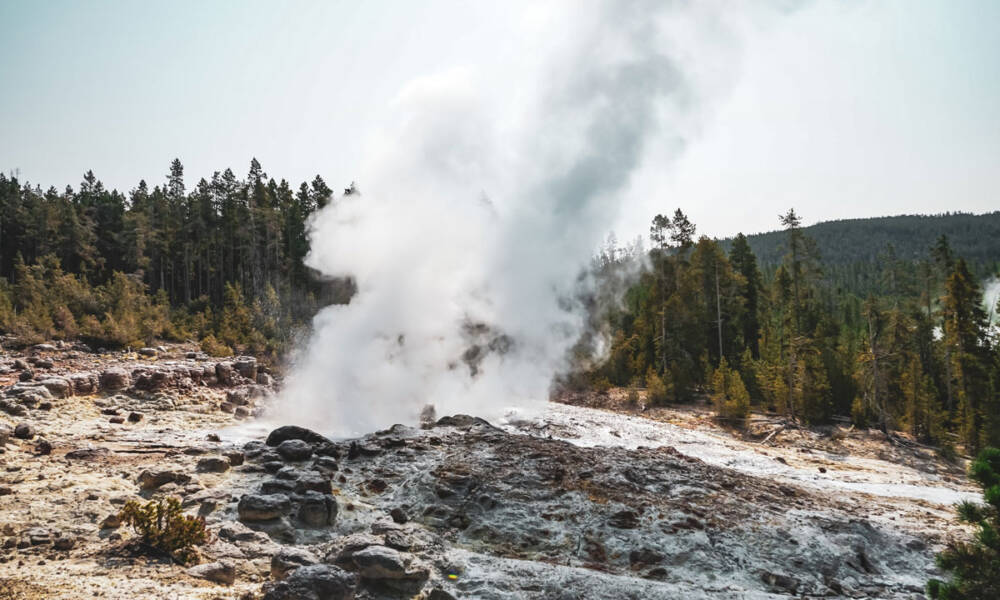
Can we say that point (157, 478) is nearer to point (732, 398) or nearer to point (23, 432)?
point (23, 432)

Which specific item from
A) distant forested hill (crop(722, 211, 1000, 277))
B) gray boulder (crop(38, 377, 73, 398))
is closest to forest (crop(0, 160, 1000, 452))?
gray boulder (crop(38, 377, 73, 398))

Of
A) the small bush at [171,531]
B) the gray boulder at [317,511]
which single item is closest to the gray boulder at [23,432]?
the small bush at [171,531]

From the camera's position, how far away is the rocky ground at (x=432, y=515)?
24.4ft

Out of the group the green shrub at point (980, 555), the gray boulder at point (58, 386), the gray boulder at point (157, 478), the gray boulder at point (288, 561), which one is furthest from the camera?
the gray boulder at point (58, 386)

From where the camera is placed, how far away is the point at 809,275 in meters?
46.8

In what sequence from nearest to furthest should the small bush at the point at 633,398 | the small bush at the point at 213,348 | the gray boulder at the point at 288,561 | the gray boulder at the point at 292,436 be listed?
the gray boulder at the point at 288,561 → the gray boulder at the point at 292,436 → the small bush at the point at 633,398 → the small bush at the point at 213,348

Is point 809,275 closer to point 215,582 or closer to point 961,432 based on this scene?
point 961,432

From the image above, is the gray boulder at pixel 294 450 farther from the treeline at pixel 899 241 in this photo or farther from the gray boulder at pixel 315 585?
the treeline at pixel 899 241

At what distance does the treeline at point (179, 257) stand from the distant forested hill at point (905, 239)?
143309 millimetres

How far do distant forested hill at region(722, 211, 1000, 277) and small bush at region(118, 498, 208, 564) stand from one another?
6780 inches

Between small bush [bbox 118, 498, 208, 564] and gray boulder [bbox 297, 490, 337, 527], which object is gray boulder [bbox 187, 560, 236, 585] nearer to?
small bush [bbox 118, 498, 208, 564]

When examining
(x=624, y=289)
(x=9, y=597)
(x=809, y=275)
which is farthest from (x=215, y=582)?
(x=809, y=275)

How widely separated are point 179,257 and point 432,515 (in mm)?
57707

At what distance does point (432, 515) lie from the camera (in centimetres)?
1021
